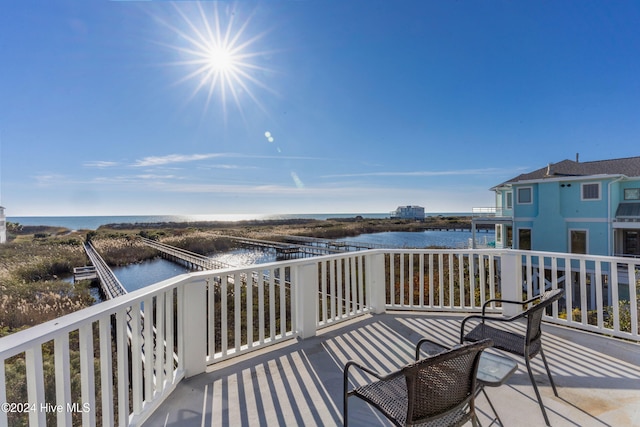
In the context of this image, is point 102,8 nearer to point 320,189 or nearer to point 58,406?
point 58,406

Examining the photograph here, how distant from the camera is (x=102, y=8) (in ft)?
10.5

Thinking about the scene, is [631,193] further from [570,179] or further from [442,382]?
[442,382]

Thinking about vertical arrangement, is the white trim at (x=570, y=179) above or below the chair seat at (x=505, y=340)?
above

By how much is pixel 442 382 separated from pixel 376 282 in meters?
2.72

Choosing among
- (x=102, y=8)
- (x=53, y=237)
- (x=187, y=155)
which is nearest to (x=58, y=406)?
(x=53, y=237)

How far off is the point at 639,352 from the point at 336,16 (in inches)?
Result: 240

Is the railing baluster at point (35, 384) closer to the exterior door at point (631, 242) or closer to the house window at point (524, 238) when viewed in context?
the house window at point (524, 238)

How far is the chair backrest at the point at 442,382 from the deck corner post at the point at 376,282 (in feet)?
8.44

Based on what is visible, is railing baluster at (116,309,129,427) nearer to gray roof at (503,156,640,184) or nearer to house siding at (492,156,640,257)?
house siding at (492,156,640,257)

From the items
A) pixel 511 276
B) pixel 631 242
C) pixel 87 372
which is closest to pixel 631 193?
pixel 631 242

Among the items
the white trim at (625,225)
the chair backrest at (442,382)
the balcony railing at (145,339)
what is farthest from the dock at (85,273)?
the white trim at (625,225)

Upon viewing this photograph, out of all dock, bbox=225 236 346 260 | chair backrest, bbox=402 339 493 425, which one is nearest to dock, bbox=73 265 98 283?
dock, bbox=225 236 346 260

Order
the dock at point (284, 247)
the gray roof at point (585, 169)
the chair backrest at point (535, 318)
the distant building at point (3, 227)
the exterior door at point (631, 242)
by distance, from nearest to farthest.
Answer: the chair backrest at point (535, 318)
the distant building at point (3, 227)
the dock at point (284, 247)
the exterior door at point (631, 242)
the gray roof at point (585, 169)

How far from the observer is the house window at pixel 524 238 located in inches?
446
